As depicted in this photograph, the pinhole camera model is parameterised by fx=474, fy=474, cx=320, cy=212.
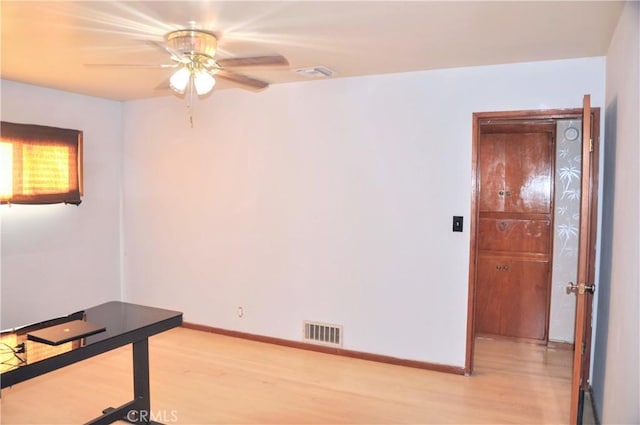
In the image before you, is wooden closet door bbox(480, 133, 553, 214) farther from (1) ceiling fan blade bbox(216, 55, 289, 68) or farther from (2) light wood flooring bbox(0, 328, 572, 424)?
(1) ceiling fan blade bbox(216, 55, 289, 68)

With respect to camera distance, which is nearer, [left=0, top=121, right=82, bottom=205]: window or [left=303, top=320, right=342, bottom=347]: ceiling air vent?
[left=0, top=121, right=82, bottom=205]: window

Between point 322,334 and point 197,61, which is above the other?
point 197,61

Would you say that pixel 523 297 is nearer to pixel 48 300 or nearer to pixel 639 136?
pixel 639 136

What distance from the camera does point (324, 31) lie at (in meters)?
2.68

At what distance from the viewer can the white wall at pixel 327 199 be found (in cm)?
352

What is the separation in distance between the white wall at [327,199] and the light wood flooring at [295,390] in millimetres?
321

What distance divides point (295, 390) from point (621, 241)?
7.19 feet

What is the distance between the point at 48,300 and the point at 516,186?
448cm

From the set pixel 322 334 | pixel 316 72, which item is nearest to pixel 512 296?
pixel 322 334

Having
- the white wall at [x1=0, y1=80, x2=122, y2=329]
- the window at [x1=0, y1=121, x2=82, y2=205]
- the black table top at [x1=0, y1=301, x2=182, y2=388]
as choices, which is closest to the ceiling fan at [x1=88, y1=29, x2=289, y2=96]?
the black table top at [x1=0, y1=301, x2=182, y2=388]

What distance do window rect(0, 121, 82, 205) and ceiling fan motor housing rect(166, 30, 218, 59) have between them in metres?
2.03

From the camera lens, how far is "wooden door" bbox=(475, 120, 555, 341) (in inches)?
175

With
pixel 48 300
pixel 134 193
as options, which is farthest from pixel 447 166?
pixel 48 300

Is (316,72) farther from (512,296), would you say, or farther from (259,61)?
(512,296)
